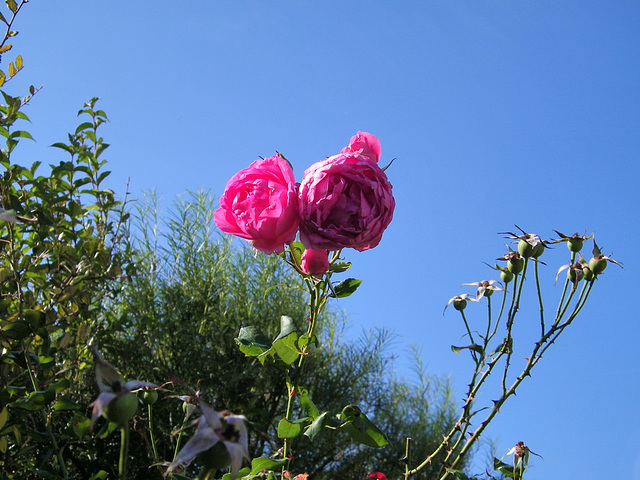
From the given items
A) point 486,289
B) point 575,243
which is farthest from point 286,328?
point 575,243

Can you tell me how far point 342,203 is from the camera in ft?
2.45

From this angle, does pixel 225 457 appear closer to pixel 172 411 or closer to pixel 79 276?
pixel 79 276

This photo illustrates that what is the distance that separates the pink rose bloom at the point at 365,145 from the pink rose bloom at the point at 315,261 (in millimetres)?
163

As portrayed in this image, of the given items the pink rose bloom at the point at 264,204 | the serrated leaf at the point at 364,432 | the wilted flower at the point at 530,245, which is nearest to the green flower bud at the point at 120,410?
the pink rose bloom at the point at 264,204

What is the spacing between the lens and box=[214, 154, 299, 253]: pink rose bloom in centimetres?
75

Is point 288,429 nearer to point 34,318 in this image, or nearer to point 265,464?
point 265,464

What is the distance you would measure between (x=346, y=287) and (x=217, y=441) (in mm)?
538

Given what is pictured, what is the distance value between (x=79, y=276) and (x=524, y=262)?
3.64 feet

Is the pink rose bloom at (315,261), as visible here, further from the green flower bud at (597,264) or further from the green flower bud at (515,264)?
the green flower bud at (597,264)

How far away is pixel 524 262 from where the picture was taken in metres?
1.04

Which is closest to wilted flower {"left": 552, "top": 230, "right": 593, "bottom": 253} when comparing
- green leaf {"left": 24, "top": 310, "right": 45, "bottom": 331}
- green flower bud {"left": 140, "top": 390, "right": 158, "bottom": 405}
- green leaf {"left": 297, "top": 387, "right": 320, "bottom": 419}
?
green leaf {"left": 297, "top": 387, "right": 320, "bottom": 419}

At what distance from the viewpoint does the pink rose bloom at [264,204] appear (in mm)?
746

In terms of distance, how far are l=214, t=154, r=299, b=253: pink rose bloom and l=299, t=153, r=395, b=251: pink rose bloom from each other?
2 cm

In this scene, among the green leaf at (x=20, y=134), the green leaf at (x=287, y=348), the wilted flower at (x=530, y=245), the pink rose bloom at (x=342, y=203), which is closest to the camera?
the pink rose bloom at (x=342, y=203)
